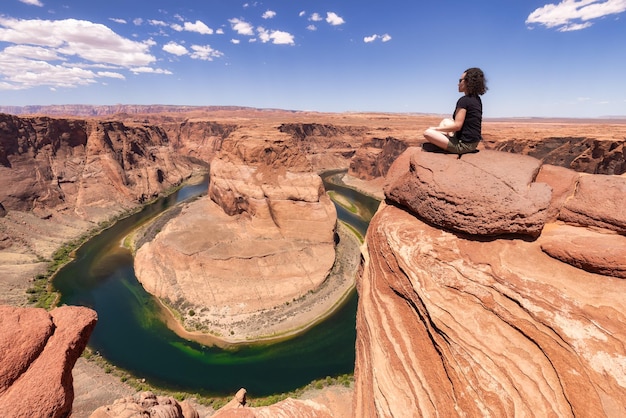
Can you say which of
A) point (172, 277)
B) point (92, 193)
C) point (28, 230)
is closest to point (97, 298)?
point (172, 277)

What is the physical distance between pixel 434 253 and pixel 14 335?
9.68 meters

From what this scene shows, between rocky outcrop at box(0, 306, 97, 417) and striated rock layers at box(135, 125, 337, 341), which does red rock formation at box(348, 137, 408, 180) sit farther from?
rocky outcrop at box(0, 306, 97, 417)

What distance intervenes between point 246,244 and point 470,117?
30.9 m

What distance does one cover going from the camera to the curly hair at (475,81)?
297 inches

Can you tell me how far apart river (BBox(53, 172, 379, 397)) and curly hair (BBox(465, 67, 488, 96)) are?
23.7 meters

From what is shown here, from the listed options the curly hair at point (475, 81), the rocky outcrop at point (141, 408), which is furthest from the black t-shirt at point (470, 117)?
the rocky outcrop at point (141, 408)

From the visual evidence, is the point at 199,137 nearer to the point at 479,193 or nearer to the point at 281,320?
the point at 281,320

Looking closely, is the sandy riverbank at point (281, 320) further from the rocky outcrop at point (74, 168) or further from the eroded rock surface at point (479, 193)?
the rocky outcrop at point (74, 168)

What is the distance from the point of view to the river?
24125mm

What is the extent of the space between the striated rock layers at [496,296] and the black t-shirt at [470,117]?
0.54 meters

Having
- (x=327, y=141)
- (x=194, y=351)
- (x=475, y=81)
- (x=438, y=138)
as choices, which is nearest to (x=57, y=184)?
(x=194, y=351)

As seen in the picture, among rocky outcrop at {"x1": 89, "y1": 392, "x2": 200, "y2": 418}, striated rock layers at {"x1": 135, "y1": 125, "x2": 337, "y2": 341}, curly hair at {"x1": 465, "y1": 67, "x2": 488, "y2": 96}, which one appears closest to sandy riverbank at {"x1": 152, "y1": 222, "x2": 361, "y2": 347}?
striated rock layers at {"x1": 135, "y1": 125, "x2": 337, "y2": 341}

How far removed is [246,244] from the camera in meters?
35.4

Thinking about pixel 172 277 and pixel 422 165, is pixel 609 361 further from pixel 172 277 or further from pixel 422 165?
pixel 172 277
